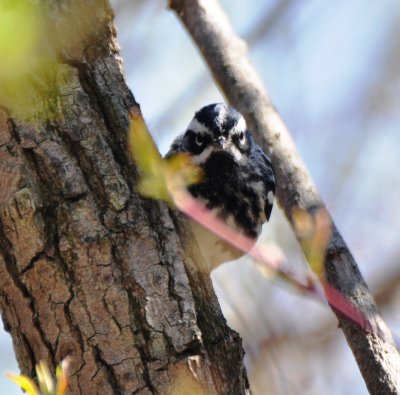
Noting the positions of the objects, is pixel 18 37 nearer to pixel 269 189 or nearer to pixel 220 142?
pixel 220 142

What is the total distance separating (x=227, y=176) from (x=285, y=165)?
27.9 inches

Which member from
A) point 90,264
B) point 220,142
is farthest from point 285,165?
point 90,264

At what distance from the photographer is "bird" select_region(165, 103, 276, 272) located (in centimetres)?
349

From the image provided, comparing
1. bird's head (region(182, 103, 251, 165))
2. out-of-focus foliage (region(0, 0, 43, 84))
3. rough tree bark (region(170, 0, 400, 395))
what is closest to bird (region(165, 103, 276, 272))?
bird's head (region(182, 103, 251, 165))

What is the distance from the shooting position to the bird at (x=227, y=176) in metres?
3.49

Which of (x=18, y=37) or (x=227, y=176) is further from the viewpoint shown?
(x=227, y=176)

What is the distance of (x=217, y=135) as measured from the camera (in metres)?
3.59

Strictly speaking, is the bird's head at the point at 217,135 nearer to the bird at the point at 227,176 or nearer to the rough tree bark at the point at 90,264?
the bird at the point at 227,176

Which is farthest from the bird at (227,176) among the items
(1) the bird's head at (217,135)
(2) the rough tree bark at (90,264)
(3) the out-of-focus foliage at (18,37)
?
(3) the out-of-focus foliage at (18,37)

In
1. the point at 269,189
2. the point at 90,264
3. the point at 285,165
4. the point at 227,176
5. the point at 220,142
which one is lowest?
the point at 90,264

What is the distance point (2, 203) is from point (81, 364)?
0.48 meters

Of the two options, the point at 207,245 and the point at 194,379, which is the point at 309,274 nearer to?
the point at 207,245

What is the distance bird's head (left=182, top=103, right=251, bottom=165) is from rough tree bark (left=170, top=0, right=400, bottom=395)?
382 millimetres

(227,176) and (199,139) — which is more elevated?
(199,139)
